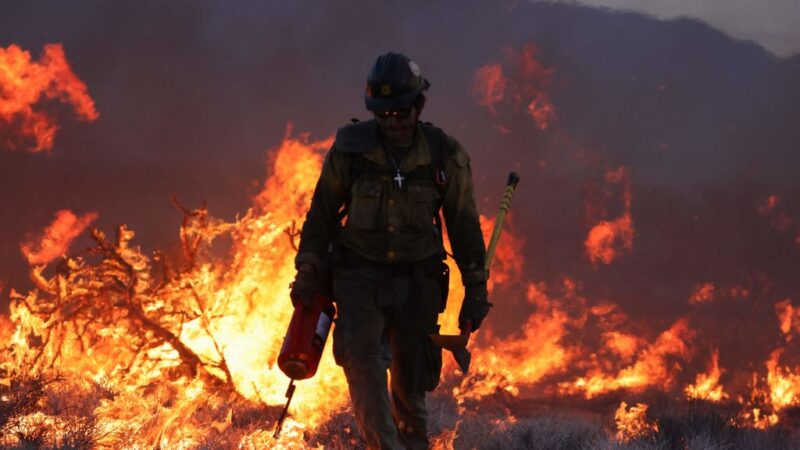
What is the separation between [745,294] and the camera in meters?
22.6

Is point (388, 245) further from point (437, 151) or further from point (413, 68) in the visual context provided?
Result: point (413, 68)

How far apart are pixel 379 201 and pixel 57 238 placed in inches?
342

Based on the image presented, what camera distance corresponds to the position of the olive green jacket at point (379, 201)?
5.28 m

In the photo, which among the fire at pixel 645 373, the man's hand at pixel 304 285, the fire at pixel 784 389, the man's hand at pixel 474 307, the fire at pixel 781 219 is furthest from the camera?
the fire at pixel 781 219

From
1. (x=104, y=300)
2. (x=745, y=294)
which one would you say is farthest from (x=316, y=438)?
(x=745, y=294)

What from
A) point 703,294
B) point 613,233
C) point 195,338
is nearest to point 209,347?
point 195,338

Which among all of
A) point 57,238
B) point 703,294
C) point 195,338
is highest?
point 703,294

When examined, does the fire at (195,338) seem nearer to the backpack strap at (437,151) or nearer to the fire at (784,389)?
the backpack strap at (437,151)

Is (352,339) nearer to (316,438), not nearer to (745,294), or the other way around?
(316,438)

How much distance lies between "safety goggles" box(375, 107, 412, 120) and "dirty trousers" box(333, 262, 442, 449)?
834 millimetres

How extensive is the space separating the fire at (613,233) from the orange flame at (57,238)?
1223cm

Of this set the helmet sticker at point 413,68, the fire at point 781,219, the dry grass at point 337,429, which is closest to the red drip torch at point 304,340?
the dry grass at point 337,429

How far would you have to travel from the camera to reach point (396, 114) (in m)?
5.26

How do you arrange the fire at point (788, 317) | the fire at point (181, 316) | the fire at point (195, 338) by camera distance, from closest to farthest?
the fire at point (195, 338) < the fire at point (181, 316) < the fire at point (788, 317)
